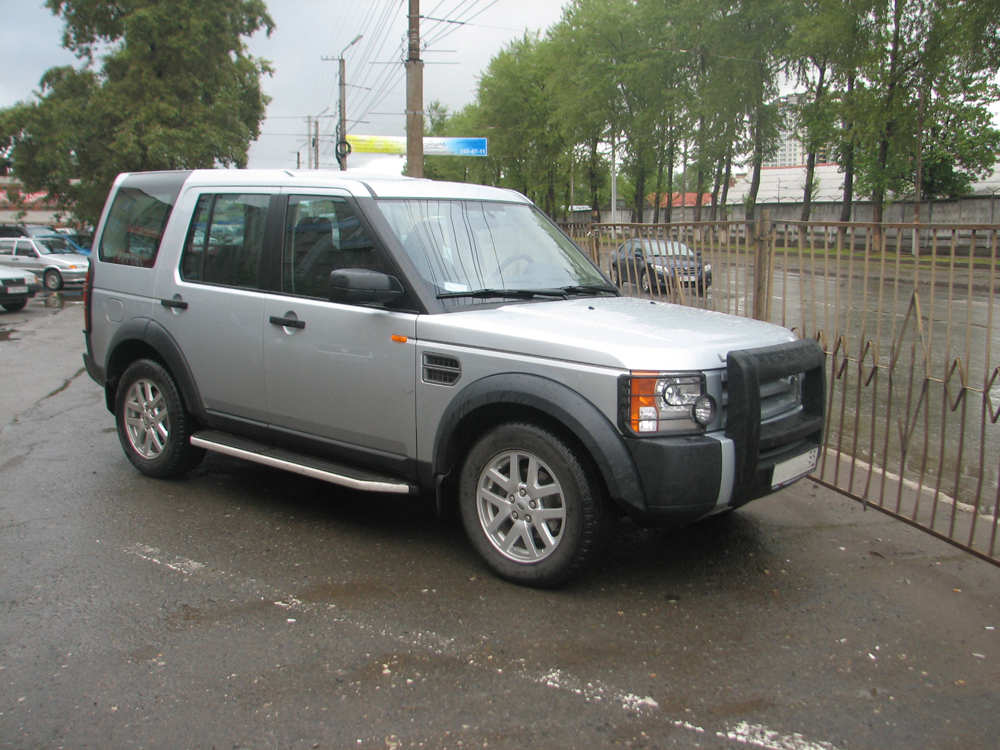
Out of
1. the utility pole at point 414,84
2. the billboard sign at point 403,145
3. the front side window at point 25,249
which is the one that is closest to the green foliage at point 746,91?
the billboard sign at point 403,145

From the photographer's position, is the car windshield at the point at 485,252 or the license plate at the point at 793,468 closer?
the license plate at the point at 793,468

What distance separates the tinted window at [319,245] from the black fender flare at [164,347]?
3.39 feet

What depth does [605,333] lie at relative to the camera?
401 centimetres

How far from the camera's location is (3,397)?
30.1ft

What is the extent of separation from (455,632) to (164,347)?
3.01m

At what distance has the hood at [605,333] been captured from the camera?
149 inches

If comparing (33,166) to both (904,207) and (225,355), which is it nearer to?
(225,355)

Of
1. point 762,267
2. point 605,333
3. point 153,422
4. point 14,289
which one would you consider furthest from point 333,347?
point 14,289

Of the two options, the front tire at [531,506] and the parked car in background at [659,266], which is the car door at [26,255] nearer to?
the parked car in background at [659,266]

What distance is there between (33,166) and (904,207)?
140 ft

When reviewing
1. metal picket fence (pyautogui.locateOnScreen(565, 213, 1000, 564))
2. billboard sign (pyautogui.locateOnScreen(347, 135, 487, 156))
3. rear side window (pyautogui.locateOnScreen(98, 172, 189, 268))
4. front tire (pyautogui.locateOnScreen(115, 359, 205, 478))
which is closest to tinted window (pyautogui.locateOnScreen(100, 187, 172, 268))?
rear side window (pyautogui.locateOnScreen(98, 172, 189, 268))

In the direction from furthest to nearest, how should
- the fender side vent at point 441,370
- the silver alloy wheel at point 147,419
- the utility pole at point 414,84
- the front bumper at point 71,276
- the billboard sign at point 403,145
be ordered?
1. the billboard sign at point 403,145
2. the front bumper at point 71,276
3. the utility pole at point 414,84
4. the silver alloy wheel at point 147,419
5. the fender side vent at point 441,370

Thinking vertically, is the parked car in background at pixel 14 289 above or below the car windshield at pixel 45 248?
below

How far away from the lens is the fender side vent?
423 cm
